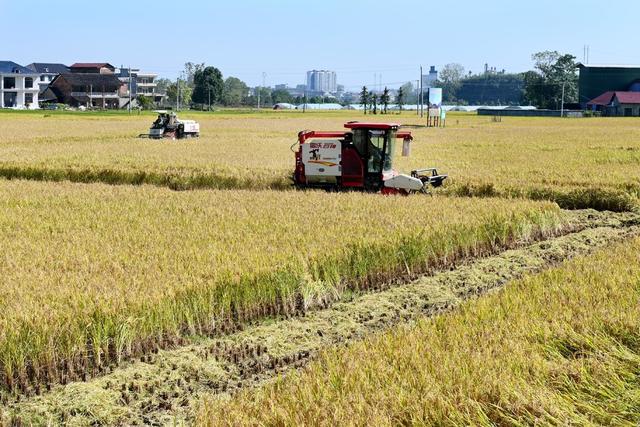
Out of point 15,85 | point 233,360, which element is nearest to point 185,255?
point 233,360

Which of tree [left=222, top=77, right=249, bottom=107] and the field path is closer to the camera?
the field path

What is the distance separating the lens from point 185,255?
9.76 metres

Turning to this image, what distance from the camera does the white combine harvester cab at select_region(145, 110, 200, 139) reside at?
122 ft

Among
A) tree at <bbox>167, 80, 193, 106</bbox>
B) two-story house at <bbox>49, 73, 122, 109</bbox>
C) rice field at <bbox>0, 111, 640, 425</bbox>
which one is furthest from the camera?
tree at <bbox>167, 80, 193, 106</bbox>

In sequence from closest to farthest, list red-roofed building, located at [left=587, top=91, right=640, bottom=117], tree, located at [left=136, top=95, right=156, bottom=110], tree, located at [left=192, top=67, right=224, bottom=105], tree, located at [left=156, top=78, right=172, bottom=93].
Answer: red-roofed building, located at [left=587, top=91, right=640, bottom=117] → tree, located at [left=136, top=95, right=156, bottom=110] → tree, located at [left=192, top=67, right=224, bottom=105] → tree, located at [left=156, top=78, right=172, bottom=93]

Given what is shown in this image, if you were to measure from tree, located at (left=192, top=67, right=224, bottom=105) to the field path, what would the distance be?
110328 millimetres

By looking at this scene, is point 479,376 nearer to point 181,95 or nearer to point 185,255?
point 185,255

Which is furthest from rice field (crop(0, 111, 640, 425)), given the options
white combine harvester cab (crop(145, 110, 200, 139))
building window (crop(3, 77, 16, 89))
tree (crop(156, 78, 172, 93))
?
tree (crop(156, 78, 172, 93))

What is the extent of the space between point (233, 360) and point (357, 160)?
37.2 ft

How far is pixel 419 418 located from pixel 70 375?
11.3ft

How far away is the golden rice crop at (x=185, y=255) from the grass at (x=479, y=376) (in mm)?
1685

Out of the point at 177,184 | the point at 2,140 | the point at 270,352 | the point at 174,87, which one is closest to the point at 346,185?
the point at 177,184

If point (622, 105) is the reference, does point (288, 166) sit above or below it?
below

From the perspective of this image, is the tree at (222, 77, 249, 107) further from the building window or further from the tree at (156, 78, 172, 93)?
the building window
